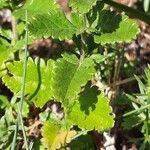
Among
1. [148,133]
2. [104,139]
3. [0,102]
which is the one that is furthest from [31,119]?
[148,133]

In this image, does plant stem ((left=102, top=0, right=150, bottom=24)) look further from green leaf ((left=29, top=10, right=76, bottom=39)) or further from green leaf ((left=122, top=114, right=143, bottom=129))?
green leaf ((left=122, top=114, right=143, bottom=129))

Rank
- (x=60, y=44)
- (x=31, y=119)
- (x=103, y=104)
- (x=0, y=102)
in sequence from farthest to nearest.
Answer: (x=60, y=44) < (x=31, y=119) < (x=0, y=102) < (x=103, y=104)

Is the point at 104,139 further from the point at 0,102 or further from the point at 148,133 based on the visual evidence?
the point at 0,102

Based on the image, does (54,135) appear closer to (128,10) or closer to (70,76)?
(70,76)

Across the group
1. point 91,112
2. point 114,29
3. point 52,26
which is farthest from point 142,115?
point 52,26

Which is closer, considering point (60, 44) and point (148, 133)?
point (148, 133)

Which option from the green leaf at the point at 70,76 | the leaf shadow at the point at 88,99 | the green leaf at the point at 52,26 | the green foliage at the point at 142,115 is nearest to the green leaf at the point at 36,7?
the green leaf at the point at 52,26
